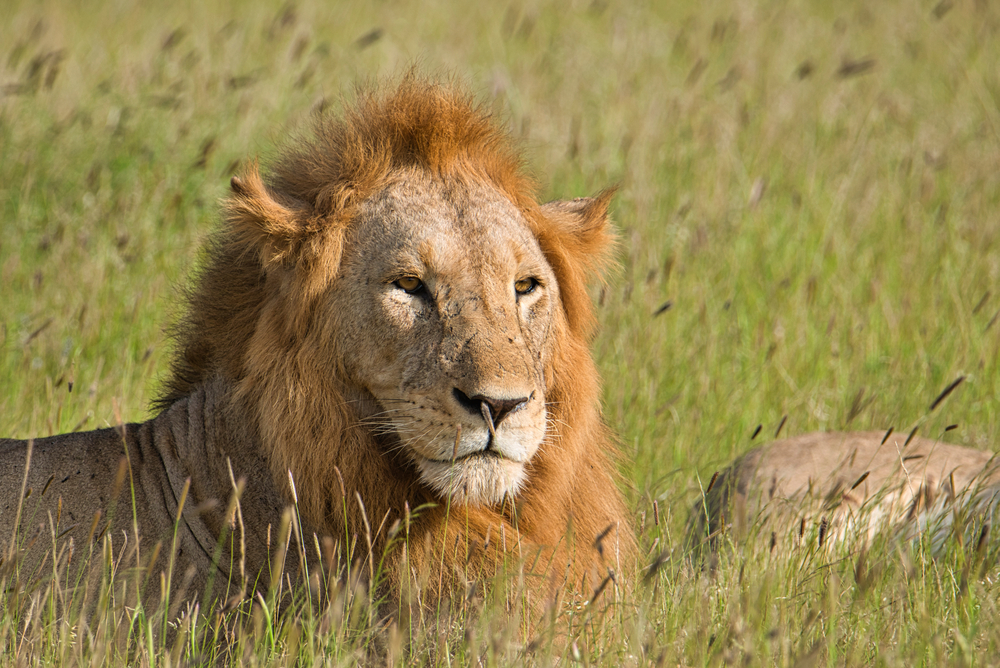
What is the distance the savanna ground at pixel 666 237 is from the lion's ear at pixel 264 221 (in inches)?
27.8

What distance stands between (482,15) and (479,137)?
26.5 feet

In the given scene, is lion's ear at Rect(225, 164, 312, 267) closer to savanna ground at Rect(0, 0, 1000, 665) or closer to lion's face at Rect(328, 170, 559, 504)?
lion's face at Rect(328, 170, 559, 504)

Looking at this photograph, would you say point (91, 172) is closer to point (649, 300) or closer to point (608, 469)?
point (649, 300)

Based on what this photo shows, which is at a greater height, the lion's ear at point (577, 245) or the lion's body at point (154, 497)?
the lion's ear at point (577, 245)

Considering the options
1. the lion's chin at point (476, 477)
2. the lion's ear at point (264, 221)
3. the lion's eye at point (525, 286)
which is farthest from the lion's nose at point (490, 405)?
the lion's ear at point (264, 221)

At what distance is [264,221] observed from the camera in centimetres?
322

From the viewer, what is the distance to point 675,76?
9.57 meters

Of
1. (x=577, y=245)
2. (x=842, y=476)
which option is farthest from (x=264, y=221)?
(x=842, y=476)

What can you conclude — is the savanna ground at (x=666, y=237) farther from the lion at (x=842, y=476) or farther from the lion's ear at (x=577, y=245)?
the lion's ear at (x=577, y=245)

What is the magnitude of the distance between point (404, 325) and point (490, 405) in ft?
1.33

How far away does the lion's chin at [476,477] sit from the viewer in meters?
2.96

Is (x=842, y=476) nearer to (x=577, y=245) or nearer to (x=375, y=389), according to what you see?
(x=577, y=245)

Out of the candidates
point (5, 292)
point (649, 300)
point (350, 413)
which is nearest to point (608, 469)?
point (350, 413)

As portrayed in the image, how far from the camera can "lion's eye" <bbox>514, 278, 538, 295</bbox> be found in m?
3.37
